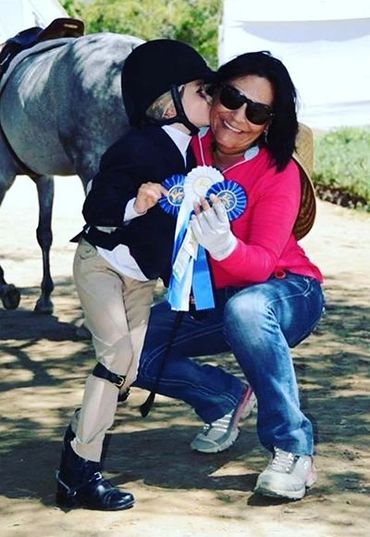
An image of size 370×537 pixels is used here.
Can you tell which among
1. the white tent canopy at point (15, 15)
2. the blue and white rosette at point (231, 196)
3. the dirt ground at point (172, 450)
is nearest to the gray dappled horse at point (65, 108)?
the dirt ground at point (172, 450)

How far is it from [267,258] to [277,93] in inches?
21.9

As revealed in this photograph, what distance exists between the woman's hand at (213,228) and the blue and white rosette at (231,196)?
0.07m

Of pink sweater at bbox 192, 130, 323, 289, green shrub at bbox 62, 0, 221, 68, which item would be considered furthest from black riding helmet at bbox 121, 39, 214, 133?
green shrub at bbox 62, 0, 221, 68

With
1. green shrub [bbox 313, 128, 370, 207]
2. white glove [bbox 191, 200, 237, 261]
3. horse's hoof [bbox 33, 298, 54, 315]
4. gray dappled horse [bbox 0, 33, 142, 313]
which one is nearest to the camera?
white glove [bbox 191, 200, 237, 261]

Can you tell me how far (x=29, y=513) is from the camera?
14.3 feet

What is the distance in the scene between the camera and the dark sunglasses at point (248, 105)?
14.0 feet

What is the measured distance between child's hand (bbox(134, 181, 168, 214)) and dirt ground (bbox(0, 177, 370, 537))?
3.38 feet

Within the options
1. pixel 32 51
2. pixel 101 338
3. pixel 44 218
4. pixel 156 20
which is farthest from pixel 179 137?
pixel 156 20

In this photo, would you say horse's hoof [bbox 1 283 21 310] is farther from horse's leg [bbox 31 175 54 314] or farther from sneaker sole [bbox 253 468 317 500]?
sneaker sole [bbox 253 468 317 500]

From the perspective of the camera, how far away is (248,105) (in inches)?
169

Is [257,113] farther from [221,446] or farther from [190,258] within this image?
[221,446]

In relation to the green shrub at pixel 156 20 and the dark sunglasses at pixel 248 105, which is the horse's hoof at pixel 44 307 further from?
the green shrub at pixel 156 20

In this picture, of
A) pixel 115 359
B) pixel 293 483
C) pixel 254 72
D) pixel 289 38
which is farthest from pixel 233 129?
pixel 289 38

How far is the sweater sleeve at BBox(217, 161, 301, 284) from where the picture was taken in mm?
4215
